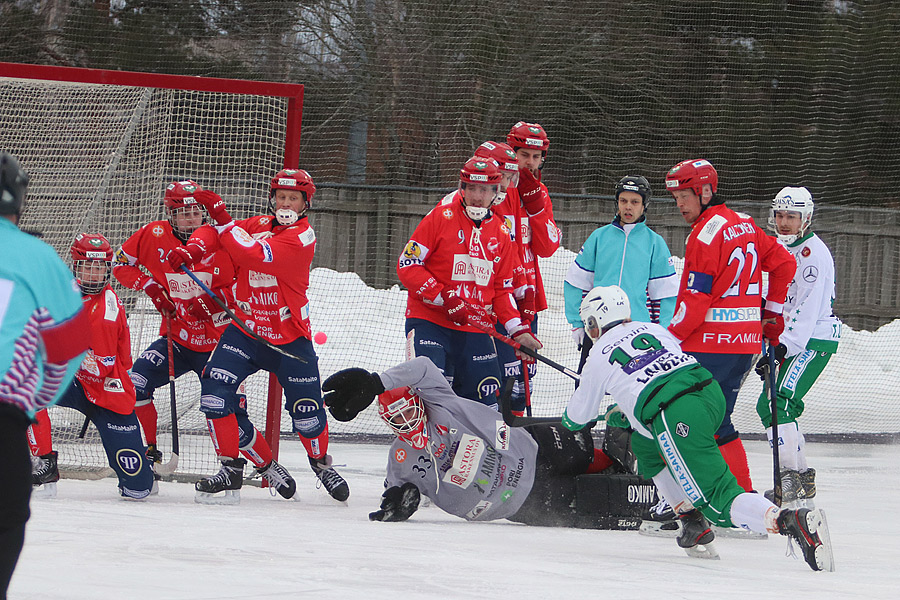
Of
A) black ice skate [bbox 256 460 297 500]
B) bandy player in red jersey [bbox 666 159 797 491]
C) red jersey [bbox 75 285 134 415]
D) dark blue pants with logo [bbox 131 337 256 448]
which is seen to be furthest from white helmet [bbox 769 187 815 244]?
red jersey [bbox 75 285 134 415]

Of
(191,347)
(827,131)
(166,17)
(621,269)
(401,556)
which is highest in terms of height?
(166,17)

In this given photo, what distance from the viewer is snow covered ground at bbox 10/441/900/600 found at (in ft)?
9.61

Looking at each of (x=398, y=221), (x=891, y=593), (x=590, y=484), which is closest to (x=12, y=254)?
(x=891, y=593)

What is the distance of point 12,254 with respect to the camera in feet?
7.51

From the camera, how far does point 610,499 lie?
178 inches

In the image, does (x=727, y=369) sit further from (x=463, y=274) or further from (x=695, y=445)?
(x=463, y=274)

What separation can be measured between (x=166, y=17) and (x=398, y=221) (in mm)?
3875

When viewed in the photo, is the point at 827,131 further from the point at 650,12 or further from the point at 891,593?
the point at 891,593

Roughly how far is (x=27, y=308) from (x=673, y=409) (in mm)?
2158

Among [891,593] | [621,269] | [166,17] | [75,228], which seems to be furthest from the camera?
[166,17]

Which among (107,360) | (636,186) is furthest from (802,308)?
(107,360)

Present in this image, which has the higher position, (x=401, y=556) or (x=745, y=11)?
(x=745, y=11)

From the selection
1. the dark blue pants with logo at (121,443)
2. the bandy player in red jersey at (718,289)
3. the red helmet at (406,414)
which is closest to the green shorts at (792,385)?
the bandy player in red jersey at (718,289)

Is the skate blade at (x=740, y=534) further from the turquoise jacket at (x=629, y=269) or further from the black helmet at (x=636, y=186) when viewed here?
the black helmet at (x=636, y=186)
